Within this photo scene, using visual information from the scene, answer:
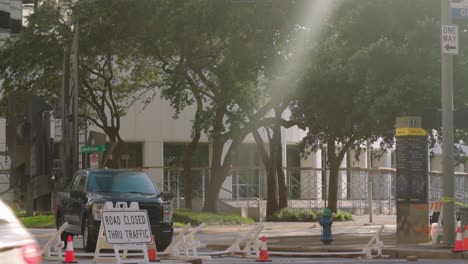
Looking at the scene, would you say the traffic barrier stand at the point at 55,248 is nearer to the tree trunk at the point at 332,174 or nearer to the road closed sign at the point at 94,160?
the road closed sign at the point at 94,160

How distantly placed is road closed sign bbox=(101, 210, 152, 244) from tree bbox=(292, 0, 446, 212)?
10883 mm

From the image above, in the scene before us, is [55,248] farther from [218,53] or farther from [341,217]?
[341,217]

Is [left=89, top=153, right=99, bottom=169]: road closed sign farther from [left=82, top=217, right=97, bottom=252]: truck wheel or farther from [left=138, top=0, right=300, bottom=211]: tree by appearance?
[left=82, top=217, right=97, bottom=252]: truck wheel

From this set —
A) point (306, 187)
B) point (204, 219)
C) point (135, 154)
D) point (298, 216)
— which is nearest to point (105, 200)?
point (204, 219)

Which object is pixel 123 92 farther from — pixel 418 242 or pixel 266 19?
pixel 418 242

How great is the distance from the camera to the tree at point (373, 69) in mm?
26422

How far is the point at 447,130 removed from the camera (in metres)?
22.5

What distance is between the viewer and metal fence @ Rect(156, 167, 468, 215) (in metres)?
59.5

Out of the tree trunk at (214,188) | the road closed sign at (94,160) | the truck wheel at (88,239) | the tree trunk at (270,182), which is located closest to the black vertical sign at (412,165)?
the truck wheel at (88,239)

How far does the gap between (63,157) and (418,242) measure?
11962 millimetres

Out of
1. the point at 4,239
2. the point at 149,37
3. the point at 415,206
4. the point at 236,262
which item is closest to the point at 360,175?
the point at 149,37

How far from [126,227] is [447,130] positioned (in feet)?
29.1

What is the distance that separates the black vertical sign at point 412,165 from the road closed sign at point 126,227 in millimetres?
9967

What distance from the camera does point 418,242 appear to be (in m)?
25.0
